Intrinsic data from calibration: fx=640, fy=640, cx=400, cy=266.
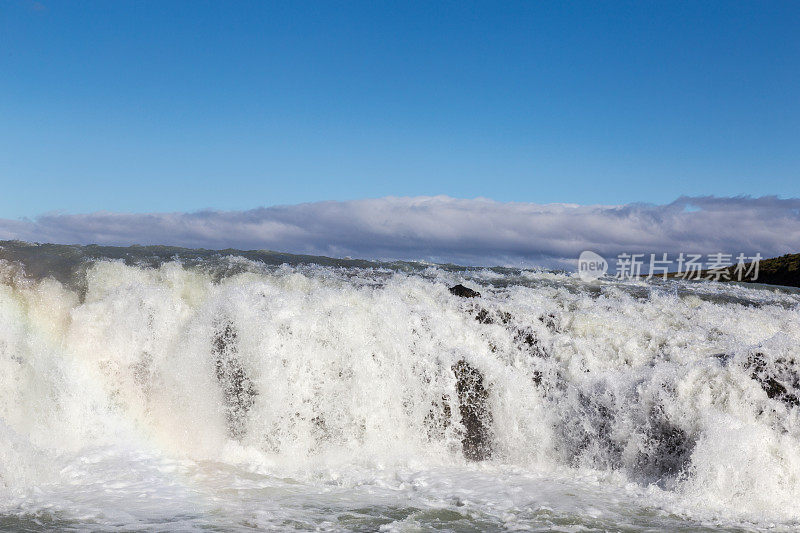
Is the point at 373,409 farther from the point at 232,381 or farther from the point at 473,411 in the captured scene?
the point at 232,381

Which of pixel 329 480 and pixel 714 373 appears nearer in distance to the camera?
pixel 329 480

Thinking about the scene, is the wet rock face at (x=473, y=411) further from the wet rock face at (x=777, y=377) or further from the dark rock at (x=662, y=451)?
the wet rock face at (x=777, y=377)

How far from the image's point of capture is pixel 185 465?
28.9 feet

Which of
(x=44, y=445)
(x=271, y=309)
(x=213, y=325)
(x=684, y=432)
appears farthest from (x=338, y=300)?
(x=684, y=432)

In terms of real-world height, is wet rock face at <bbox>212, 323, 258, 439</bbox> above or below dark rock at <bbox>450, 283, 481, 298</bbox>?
below

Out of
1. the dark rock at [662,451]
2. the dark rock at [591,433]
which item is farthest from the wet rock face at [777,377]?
the dark rock at [591,433]

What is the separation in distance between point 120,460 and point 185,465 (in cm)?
88

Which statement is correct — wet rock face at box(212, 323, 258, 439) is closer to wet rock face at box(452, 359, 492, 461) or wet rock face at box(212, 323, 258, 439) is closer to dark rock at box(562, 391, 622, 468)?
wet rock face at box(452, 359, 492, 461)

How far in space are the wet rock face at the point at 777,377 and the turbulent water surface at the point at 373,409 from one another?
29 millimetres

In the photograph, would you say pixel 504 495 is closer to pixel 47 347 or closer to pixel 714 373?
pixel 714 373

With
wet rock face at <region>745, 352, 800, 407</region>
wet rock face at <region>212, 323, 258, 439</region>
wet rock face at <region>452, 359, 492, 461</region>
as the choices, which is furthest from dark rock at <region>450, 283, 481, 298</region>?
wet rock face at <region>745, 352, 800, 407</region>

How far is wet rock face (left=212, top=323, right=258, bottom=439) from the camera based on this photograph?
31.4ft

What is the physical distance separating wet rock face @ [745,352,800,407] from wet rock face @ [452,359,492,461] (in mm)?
4022

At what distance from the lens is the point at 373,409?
9758 mm
